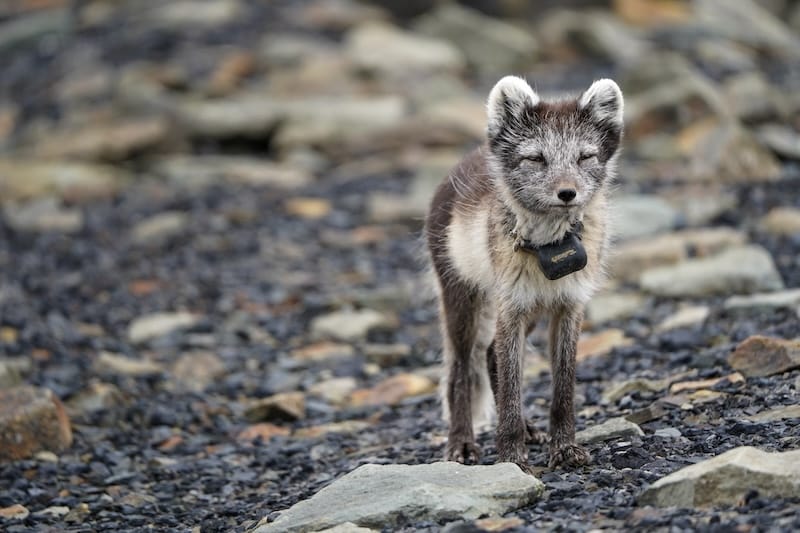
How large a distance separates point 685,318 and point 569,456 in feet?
11.0

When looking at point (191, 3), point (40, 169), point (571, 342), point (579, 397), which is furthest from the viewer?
point (191, 3)

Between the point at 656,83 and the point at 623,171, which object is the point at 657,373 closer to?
the point at 623,171

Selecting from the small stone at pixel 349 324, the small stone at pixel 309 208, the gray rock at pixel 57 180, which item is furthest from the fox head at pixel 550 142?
the gray rock at pixel 57 180

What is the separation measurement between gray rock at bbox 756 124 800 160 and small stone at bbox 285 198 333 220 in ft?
18.0

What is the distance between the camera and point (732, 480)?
15.4ft

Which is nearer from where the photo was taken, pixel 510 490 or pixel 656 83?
pixel 510 490

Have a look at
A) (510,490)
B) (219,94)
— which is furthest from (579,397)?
(219,94)

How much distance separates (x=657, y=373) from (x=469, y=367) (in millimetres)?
1440

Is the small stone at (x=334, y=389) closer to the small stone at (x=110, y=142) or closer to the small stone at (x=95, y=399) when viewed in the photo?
the small stone at (x=95, y=399)

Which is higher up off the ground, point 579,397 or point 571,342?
point 571,342

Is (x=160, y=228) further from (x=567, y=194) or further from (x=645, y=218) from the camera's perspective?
(x=567, y=194)

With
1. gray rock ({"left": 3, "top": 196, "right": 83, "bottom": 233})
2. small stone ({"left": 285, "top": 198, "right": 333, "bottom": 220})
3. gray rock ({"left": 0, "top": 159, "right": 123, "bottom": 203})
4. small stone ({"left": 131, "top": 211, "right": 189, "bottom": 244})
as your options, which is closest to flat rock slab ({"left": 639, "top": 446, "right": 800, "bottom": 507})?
small stone ({"left": 131, "top": 211, "right": 189, "bottom": 244})

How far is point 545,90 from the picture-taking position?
726 inches

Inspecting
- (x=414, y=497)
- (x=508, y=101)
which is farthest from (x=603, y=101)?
(x=414, y=497)
